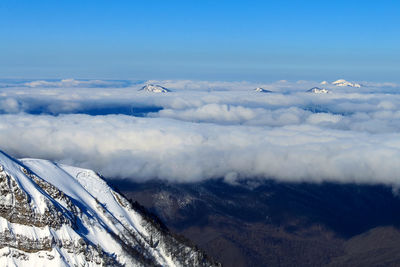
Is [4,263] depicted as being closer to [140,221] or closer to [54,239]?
[54,239]

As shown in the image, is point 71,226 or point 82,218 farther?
point 82,218

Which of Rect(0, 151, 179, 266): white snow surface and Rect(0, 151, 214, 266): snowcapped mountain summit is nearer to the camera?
Rect(0, 151, 179, 266): white snow surface

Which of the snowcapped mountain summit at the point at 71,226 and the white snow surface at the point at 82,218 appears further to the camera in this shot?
the snowcapped mountain summit at the point at 71,226

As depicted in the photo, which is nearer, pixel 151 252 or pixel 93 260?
pixel 93 260

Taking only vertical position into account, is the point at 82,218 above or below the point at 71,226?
below

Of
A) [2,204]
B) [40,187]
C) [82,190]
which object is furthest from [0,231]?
[82,190]
